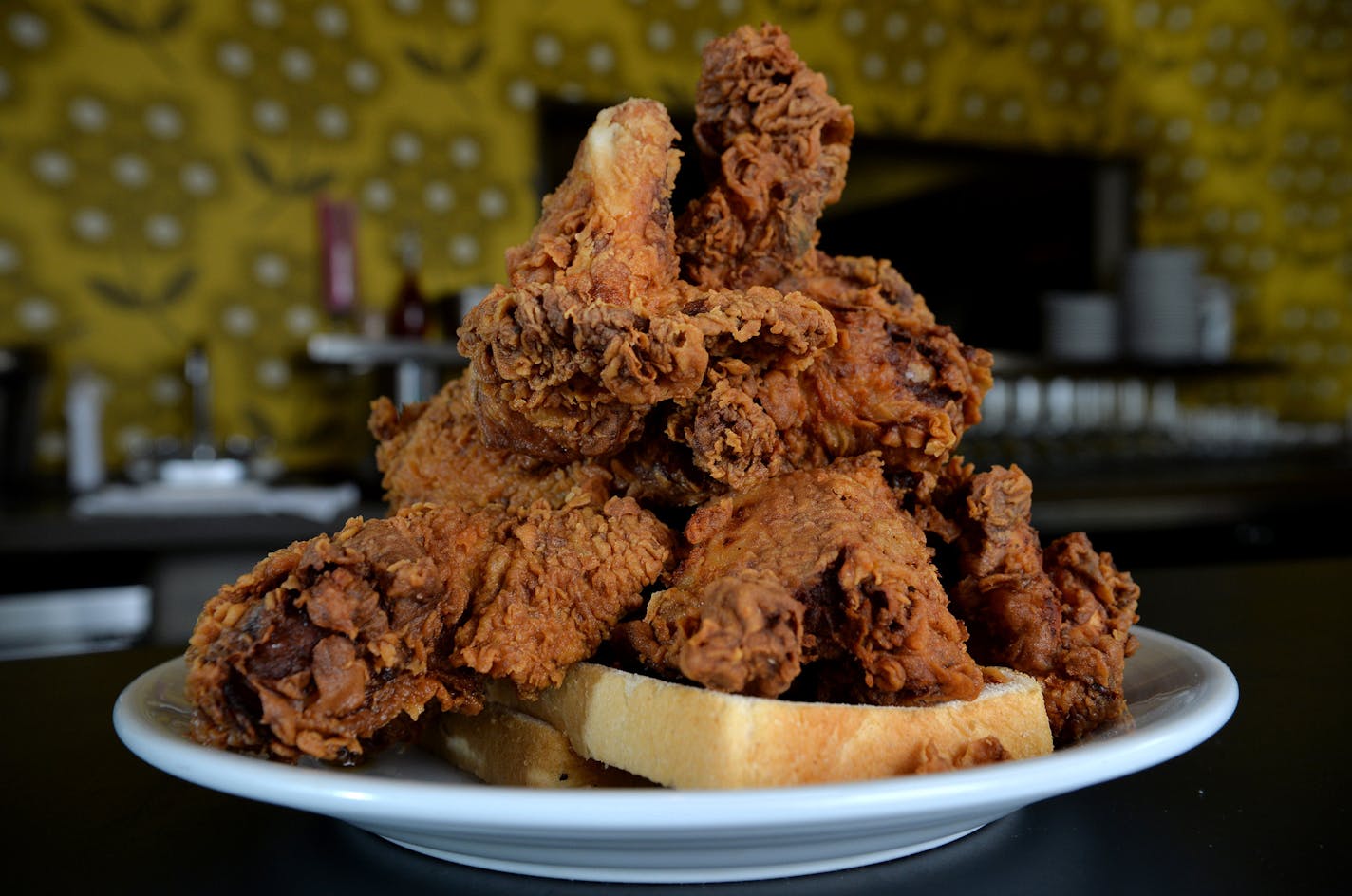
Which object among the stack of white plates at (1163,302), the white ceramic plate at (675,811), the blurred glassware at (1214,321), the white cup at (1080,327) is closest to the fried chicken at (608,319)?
the white ceramic plate at (675,811)

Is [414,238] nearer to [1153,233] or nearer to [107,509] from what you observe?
[107,509]

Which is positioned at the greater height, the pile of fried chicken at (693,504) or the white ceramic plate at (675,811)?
the pile of fried chicken at (693,504)

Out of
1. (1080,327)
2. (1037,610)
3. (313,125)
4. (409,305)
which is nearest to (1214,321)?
(1080,327)

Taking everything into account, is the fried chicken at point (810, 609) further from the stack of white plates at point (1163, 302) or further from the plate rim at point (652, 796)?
the stack of white plates at point (1163, 302)

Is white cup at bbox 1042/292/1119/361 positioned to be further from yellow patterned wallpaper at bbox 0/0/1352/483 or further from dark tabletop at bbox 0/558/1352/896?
dark tabletop at bbox 0/558/1352/896

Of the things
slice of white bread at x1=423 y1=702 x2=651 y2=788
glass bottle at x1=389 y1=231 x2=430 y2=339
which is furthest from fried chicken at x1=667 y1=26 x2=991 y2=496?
glass bottle at x1=389 y1=231 x2=430 y2=339

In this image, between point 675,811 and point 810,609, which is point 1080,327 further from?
point 675,811

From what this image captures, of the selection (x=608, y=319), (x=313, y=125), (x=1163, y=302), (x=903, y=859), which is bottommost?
(x=903, y=859)

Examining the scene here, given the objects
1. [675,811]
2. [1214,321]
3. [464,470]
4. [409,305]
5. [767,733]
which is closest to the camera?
[675,811]
